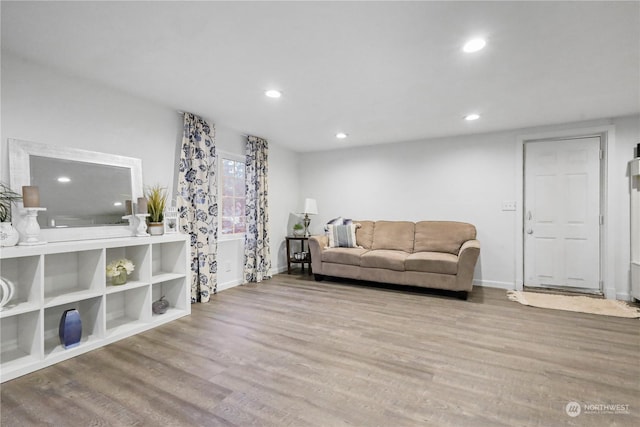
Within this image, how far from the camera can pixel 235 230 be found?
452 centimetres

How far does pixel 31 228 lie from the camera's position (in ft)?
7.13

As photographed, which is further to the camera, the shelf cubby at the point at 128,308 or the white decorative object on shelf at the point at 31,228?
the shelf cubby at the point at 128,308

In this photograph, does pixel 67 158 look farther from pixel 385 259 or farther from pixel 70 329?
pixel 385 259

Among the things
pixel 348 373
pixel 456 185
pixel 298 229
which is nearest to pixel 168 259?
pixel 348 373

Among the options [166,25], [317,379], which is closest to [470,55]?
[166,25]

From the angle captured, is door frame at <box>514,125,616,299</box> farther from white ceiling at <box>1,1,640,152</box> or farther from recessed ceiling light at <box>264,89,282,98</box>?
recessed ceiling light at <box>264,89,282,98</box>

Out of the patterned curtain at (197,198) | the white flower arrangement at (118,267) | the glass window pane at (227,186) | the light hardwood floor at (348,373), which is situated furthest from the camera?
the glass window pane at (227,186)

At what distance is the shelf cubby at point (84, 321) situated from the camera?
7.95 feet

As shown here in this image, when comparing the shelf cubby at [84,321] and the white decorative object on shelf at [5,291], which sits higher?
the white decorative object on shelf at [5,291]

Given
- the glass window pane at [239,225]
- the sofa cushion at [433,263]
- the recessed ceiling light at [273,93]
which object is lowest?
the sofa cushion at [433,263]

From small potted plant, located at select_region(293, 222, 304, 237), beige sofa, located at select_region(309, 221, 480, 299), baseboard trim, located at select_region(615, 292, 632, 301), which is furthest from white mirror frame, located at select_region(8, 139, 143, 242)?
baseboard trim, located at select_region(615, 292, 632, 301)

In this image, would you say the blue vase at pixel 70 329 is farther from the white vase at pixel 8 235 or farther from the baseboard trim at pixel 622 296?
the baseboard trim at pixel 622 296

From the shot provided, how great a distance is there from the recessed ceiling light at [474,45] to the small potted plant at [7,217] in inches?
135

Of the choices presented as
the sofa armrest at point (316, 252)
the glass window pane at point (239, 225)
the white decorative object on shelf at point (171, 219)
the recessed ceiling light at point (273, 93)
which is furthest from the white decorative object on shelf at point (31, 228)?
the sofa armrest at point (316, 252)
